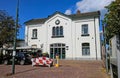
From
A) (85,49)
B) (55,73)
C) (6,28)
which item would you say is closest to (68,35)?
(85,49)

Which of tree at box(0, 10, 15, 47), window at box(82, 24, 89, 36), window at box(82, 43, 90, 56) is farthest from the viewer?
window at box(82, 24, 89, 36)

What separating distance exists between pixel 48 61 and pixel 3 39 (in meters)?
10.7

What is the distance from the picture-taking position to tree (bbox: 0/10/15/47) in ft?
86.4

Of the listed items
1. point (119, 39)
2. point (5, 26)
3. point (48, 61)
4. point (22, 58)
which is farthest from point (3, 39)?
point (119, 39)

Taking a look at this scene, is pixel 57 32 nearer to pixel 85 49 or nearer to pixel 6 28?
pixel 85 49

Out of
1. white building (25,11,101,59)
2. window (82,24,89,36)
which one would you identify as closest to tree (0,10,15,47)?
white building (25,11,101,59)

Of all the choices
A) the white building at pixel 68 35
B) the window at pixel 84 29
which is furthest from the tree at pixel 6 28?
the window at pixel 84 29

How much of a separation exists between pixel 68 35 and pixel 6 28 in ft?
40.2

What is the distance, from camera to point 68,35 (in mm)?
33188

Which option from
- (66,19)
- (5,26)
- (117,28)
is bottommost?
(117,28)

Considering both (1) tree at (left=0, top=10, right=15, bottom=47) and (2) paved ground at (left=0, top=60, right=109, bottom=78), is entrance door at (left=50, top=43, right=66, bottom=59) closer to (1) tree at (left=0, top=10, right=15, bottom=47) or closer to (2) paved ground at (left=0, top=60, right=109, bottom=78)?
(1) tree at (left=0, top=10, right=15, bottom=47)

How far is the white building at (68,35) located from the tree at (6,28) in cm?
846

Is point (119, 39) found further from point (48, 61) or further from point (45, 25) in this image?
point (45, 25)

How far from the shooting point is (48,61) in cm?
1897
